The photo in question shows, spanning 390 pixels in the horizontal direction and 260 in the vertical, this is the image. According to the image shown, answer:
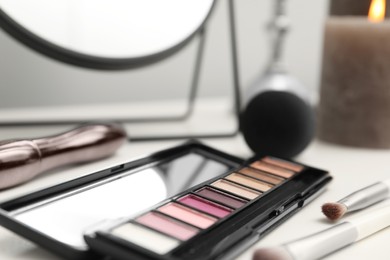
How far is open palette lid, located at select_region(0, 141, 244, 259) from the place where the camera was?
24cm

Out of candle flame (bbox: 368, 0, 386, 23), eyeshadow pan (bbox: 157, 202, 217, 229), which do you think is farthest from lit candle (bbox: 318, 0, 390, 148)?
eyeshadow pan (bbox: 157, 202, 217, 229)

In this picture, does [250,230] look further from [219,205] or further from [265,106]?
[265,106]

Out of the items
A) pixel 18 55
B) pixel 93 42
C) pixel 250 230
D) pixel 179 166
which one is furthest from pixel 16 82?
pixel 250 230

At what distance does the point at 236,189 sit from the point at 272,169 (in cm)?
5

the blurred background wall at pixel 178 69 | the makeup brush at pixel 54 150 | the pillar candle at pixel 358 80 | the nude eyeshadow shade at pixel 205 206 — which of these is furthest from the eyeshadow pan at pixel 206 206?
the blurred background wall at pixel 178 69

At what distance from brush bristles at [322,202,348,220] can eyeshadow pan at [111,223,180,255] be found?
0.09m

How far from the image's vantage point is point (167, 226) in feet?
0.84

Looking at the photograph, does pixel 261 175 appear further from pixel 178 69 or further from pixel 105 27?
pixel 178 69

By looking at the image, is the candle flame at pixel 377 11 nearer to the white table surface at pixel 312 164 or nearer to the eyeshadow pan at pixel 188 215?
the white table surface at pixel 312 164

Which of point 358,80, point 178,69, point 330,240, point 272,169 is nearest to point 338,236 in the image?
point 330,240

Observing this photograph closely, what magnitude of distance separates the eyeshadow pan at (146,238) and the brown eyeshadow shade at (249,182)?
0.32 ft

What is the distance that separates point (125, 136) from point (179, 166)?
8 centimetres

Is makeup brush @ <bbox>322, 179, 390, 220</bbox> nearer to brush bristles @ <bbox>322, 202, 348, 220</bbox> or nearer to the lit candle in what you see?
brush bristles @ <bbox>322, 202, 348, 220</bbox>

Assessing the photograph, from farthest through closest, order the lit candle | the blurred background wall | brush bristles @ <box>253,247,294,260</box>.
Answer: the blurred background wall → the lit candle → brush bristles @ <box>253,247,294,260</box>
